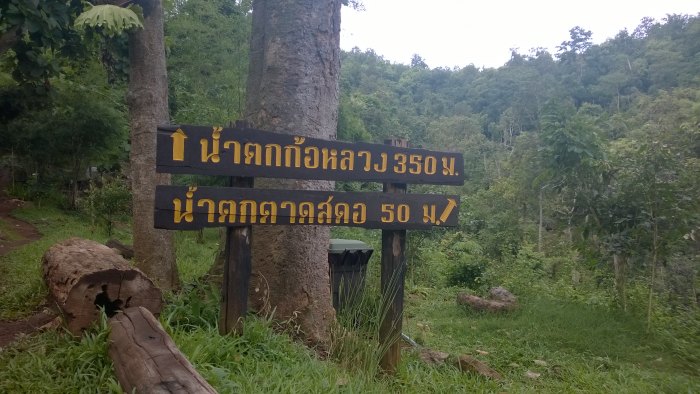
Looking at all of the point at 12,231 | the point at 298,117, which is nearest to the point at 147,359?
the point at 298,117

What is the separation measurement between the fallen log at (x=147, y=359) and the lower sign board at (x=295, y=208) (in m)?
0.65

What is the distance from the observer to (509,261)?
11.5 meters

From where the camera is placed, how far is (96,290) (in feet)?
11.4

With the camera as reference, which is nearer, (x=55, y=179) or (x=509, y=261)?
(x=509, y=261)

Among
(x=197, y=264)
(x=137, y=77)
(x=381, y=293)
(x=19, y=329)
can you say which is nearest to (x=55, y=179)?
(x=197, y=264)

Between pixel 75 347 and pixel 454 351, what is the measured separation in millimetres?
4134

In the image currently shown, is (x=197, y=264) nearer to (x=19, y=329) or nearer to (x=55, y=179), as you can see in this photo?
(x=19, y=329)

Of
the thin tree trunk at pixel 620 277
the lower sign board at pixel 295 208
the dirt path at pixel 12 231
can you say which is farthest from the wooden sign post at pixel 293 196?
the dirt path at pixel 12 231

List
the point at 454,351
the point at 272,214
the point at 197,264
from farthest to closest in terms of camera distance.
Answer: the point at 197,264 < the point at 454,351 < the point at 272,214

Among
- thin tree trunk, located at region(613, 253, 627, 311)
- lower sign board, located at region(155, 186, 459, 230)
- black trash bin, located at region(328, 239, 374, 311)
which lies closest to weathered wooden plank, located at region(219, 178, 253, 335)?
lower sign board, located at region(155, 186, 459, 230)

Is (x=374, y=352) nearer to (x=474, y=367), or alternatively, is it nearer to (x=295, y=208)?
(x=295, y=208)

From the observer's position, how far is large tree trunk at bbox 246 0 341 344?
4648mm

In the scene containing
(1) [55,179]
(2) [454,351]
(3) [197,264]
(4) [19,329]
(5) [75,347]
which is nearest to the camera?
(5) [75,347]

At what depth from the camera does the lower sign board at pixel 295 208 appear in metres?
3.54
